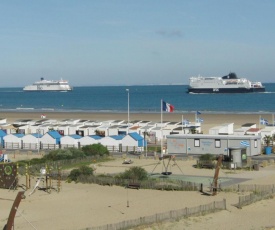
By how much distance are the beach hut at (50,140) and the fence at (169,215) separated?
29622 millimetres

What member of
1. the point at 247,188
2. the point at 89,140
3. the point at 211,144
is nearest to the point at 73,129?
the point at 89,140

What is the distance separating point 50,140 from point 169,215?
3166cm

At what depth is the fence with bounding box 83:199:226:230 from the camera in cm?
2120

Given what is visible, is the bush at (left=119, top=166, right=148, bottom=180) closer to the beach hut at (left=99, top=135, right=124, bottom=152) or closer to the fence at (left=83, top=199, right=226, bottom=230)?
the fence at (left=83, top=199, right=226, bottom=230)

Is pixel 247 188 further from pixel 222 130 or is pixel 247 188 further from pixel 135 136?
pixel 222 130

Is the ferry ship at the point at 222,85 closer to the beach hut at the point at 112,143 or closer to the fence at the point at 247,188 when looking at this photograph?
the beach hut at the point at 112,143

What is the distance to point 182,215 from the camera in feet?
77.2

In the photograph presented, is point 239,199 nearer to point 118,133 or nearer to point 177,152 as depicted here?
point 177,152

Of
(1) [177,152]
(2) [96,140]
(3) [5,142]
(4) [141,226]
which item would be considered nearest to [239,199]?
(4) [141,226]

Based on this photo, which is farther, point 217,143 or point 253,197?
point 217,143

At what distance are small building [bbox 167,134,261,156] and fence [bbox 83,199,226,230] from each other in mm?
18789

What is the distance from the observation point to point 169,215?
75.4 ft

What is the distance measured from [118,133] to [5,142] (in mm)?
10749

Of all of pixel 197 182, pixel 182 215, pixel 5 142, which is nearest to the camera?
pixel 182 215
